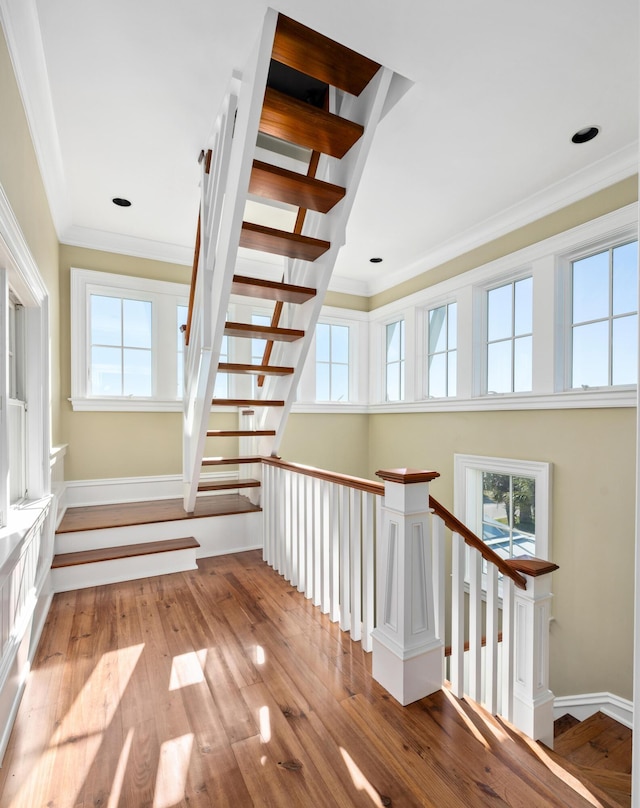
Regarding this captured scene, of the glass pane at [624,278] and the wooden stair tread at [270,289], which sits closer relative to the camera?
the wooden stair tread at [270,289]

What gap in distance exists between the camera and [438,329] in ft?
13.5

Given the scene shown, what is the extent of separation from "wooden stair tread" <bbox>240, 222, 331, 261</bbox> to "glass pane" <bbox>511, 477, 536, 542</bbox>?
2267 millimetres

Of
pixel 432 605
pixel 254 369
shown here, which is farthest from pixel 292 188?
pixel 432 605

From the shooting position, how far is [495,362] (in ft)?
11.3

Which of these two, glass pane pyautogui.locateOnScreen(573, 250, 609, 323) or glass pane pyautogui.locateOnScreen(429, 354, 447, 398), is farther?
glass pane pyautogui.locateOnScreen(429, 354, 447, 398)

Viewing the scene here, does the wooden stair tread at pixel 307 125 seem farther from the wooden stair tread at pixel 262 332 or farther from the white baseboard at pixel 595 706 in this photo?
the white baseboard at pixel 595 706

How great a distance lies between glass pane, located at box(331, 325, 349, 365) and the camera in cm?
488

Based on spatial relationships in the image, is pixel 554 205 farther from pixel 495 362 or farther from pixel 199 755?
pixel 199 755

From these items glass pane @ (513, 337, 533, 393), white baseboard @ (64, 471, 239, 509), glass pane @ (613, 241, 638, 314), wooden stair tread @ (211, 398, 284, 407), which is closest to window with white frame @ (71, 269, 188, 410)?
white baseboard @ (64, 471, 239, 509)

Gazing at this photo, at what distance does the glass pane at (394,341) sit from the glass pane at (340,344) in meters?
0.50

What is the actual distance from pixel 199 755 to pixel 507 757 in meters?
1.04

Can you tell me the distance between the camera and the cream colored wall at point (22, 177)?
64.4 inches

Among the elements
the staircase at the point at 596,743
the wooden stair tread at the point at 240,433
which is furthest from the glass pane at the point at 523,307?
the staircase at the point at 596,743

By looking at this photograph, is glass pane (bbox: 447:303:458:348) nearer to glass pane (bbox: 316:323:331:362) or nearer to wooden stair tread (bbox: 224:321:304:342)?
glass pane (bbox: 316:323:331:362)
